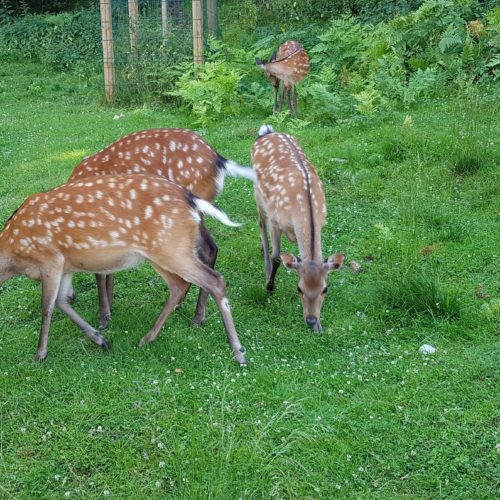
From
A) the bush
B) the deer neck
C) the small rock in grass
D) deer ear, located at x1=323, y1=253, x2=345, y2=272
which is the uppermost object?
the deer neck

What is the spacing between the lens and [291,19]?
16.6m

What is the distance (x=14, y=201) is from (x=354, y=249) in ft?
11.8

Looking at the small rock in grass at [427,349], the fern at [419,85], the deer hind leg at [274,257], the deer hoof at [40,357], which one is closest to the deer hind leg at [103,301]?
the deer hoof at [40,357]

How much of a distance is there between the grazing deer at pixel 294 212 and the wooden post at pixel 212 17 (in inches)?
319

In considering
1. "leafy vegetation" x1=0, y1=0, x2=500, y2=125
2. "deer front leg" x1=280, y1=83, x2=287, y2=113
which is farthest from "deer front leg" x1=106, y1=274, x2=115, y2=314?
"deer front leg" x1=280, y1=83, x2=287, y2=113

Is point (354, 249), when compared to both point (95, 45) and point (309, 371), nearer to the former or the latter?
point (309, 371)

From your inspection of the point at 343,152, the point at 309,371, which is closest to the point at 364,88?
the point at 343,152

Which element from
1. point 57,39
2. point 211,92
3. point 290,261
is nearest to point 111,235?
point 290,261

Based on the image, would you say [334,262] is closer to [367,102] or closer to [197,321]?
[197,321]

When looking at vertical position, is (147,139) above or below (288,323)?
above

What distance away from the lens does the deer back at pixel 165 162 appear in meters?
5.47

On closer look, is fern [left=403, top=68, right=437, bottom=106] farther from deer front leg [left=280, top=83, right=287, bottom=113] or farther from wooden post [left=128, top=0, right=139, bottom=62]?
wooden post [left=128, top=0, right=139, bottom=62]

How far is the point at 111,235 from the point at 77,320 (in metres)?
0.67

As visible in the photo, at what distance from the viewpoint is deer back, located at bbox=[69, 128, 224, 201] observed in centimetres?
547
